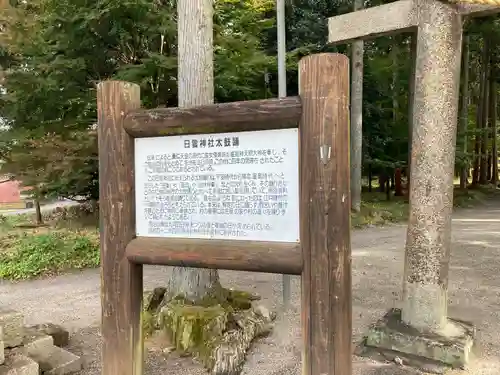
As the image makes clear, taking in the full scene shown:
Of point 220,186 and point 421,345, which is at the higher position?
point 220,186

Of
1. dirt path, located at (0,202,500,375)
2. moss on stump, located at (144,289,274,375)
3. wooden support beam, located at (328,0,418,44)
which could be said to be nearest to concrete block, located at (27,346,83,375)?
dirt path, located at (0,202,500,375)

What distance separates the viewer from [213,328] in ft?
11.8

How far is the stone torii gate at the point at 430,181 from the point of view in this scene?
3242mm

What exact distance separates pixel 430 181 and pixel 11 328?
3217 mm

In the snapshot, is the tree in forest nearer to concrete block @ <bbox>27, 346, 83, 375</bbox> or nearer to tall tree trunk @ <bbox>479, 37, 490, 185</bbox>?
concrete block @ <bbox>27, 346, 83, 375</bbox>

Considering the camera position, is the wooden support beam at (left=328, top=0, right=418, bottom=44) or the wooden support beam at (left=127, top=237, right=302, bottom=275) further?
the wooden support beam at (left=328, top=0, right=418, bottom=44)

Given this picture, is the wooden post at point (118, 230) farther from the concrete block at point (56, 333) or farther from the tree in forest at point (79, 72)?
the tree in forest at point (79, 72)

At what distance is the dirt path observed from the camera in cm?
340

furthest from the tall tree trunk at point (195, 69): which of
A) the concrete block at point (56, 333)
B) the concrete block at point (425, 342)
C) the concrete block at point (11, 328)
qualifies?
the concrete block at point (425, 342)

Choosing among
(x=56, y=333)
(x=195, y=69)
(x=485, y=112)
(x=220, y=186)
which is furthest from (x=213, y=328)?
(x=485, y=112)

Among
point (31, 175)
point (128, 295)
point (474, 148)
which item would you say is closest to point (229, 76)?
point (31, 175)

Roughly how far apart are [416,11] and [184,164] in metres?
2.28

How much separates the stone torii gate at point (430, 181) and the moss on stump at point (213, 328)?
1.03 metres

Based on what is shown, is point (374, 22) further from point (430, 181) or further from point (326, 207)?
point (326, 207)
